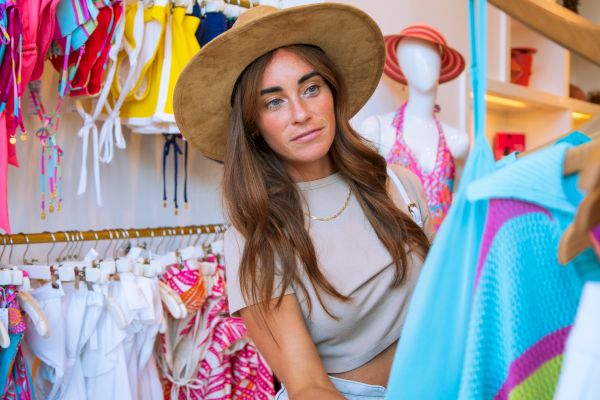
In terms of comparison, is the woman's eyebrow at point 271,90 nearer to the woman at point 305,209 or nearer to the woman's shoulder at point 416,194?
the woman at point 305,209

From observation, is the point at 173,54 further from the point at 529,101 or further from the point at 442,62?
the point at 529,101

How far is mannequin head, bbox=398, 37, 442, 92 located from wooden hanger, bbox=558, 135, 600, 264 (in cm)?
201

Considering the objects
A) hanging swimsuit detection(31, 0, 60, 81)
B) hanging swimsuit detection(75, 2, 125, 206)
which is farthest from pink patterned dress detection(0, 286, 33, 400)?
hanging swimsuit detection(31, 0, 60, 81)

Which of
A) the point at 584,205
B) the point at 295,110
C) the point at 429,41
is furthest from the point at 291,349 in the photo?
the point at 429,41

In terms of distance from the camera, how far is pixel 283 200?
4.22 ft

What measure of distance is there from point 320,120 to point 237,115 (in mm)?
168

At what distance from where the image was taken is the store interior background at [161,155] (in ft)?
6.73

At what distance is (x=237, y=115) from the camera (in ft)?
4.30

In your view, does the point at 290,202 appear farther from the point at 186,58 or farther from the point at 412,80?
the point at 412,80

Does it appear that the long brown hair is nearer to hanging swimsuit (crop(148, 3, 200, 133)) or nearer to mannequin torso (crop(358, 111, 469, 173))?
hanging swimsuit (crop(148, 3, 200, 133))

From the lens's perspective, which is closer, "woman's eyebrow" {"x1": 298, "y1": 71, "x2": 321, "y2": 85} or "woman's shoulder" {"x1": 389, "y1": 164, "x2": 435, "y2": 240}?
"woman's eyebrow" {"x1": 298, "y1": 71, "x2": 321, "y2": 85}

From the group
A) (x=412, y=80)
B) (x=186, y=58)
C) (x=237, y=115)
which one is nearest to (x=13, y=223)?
(x=186, y=58)

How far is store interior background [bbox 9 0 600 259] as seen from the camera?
6.73 ft

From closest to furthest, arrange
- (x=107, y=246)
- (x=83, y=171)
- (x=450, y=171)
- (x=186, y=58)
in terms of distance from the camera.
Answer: (x=83, y=171) → (x=186, y=58) → (x=107, y=246) → (x=450, y=171)
